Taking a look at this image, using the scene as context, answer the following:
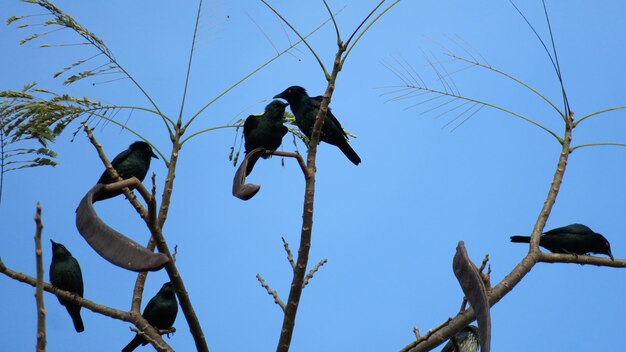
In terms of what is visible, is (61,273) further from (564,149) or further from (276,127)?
(564,149)

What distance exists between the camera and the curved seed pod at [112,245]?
7.87ft

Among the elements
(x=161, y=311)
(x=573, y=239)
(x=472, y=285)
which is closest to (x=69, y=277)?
(x=161, y=311)

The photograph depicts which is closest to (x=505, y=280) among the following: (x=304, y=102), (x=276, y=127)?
(x=276, y=127)

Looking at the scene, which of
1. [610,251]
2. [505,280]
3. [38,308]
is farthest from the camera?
[610,251]

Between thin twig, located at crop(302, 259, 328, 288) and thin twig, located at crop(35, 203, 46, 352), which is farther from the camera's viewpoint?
thin twig, located at crop(302, 259, 328, 288)

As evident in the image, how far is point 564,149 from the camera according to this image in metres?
4.73

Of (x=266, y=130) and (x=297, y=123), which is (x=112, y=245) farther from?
(x=297, y=123)

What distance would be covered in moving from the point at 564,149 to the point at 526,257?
789 millimetres

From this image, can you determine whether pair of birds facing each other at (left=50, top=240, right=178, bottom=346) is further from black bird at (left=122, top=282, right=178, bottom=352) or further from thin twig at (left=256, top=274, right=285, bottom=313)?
thin twig at (left=256, top=274, right=285, bottom=313)

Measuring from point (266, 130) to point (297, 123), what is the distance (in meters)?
0.68

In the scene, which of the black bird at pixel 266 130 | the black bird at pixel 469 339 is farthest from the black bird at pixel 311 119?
the black bird at pixel 469 339

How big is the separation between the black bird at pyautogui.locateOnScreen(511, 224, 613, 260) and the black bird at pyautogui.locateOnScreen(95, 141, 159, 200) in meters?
3.69

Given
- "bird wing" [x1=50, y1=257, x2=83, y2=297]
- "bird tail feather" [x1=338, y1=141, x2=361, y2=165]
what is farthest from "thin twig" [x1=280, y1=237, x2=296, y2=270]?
"bird wing" [x1=50, y1=257, x2=83, y2=297]

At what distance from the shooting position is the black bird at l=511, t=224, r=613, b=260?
787 cm
